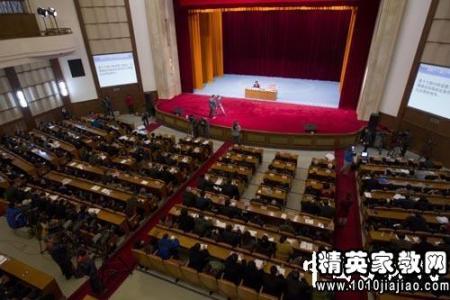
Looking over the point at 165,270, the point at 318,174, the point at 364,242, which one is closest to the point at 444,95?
the point at 318,174

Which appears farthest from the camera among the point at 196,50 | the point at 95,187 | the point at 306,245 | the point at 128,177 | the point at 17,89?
the point at 196,50

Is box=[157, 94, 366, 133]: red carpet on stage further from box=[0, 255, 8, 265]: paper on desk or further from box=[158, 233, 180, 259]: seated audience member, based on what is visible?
box=[0, 255, 8, 265]: paper on desk

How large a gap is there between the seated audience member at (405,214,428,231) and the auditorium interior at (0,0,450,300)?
3 cm

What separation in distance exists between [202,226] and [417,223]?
573cm

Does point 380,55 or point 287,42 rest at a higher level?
point 287,42

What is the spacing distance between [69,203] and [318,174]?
839 centimetres

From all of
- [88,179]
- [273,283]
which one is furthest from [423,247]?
[88,179]

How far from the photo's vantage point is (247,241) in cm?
738

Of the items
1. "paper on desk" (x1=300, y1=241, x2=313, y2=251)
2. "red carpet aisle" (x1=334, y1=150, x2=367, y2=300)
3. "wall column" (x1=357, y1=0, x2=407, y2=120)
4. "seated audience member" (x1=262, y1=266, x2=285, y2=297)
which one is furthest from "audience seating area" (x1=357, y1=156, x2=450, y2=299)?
"wall column" (x1=357, y1=0, x2=407, y2=120)

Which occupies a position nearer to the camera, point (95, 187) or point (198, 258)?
point (198, 258)

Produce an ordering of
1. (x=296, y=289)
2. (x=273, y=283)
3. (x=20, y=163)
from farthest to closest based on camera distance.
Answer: (x=20, y=163), (x=273, y=283), (x=296, y=289)

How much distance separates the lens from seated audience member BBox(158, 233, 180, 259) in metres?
6.99

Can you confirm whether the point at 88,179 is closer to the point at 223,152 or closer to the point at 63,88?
the point at 223,152

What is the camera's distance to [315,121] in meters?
15.2
